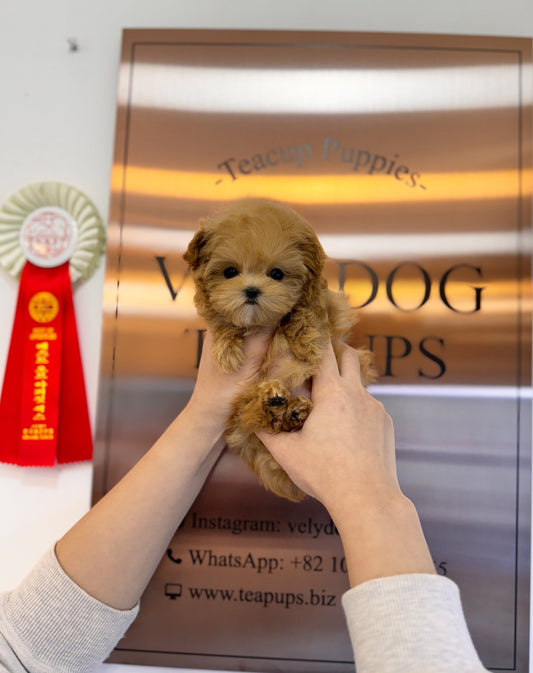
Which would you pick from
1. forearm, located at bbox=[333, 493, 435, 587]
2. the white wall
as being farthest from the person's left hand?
the white wall

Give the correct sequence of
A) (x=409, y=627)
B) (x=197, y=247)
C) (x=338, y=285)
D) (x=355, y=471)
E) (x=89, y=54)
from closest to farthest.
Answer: (x=409, y=627), (x=355, y=471), (x=197, y=247), (x=338, y=285), (x=89, y=54)

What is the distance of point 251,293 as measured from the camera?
40.8 inches

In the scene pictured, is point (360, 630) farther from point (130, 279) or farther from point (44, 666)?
point (130, 279)

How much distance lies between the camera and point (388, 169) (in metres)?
1.54

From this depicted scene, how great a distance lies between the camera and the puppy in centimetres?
105

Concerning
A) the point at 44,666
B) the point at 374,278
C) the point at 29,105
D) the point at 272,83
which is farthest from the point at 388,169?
the point at 44,666

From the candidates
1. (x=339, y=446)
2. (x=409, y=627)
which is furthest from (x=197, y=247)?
(x=409, y=627)

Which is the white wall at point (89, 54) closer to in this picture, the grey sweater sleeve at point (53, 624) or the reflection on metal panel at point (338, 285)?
the reflection on metal panel at point (338, 285)

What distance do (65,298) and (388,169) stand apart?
1093 mm

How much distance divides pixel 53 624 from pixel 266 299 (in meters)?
0.84

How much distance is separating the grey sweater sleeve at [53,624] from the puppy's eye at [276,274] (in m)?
0.81

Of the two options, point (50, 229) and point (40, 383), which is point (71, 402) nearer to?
point (40, 383)

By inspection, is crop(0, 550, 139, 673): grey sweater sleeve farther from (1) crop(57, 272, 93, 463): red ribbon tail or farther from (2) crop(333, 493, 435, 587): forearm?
(2) crop(333, 493, 435, 587): forearm

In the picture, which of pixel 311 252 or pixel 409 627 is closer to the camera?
pixel 409 627
